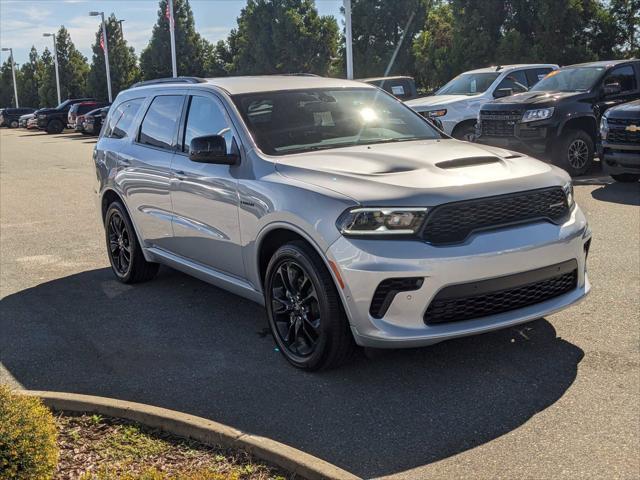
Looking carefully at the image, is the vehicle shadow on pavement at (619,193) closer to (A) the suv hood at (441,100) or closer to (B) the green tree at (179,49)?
(A) the suv hood at (441,100)

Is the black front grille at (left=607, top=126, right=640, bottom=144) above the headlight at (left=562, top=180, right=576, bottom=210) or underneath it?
underneath

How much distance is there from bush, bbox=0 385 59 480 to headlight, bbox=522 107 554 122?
1078 cm

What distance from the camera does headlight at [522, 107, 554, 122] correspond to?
12.6 metres

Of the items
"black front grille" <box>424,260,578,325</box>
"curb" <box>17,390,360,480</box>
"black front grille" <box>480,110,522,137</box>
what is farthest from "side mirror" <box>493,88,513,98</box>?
"curb" <box>17,390,360,480</box>

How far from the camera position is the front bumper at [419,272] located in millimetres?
4125

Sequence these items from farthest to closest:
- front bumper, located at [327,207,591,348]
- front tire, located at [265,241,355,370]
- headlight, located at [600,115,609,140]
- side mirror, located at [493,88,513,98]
A: 1. side mirror, located at [493,88,513,98]
2. headlight, located at [600,115,609,140]
3. front tire, located at [265,241,355,370]
4. front bumper, located at [327,207,591,348]

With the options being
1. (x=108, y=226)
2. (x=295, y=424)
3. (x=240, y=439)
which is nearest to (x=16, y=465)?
(x=240, y=439)

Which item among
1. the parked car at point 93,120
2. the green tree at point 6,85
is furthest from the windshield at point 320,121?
the green tree at point 6,85

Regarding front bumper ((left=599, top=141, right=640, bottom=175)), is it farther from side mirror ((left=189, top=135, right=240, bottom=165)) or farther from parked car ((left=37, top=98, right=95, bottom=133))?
parked car ((left=37, top=98, right=95, bottom=133))

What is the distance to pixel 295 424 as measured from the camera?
407cm

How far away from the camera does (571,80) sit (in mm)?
13547

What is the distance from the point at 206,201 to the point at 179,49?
2497 inches

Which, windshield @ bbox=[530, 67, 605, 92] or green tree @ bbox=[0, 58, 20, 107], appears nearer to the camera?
windshield @ bbox=[530, 67, 605, 92]

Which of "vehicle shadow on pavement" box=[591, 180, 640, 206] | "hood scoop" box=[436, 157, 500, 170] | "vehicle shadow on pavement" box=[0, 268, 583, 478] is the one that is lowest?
"vehicle shadow on pavement" box=[0, 268, 583, 478]
